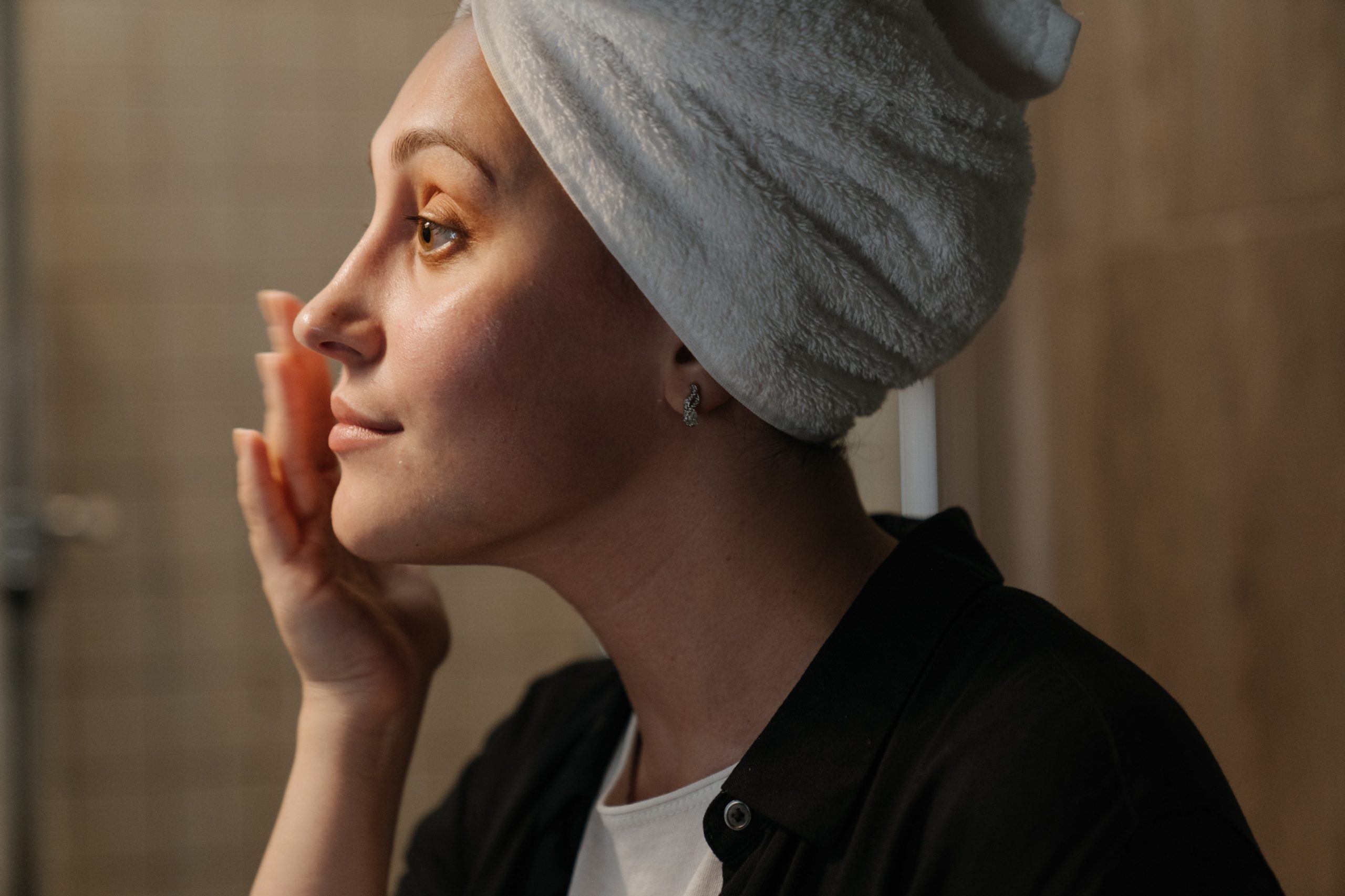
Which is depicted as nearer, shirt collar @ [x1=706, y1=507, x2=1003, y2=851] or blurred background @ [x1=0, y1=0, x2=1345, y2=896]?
shirt collar @ [x1=706, y1=507, x2=1003, y2=851]

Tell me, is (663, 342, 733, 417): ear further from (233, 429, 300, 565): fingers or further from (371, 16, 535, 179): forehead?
(233, 429, 300, 565): fingers

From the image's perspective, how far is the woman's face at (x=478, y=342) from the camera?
655 mm

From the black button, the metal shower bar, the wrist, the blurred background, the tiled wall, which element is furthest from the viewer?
the tiled wall

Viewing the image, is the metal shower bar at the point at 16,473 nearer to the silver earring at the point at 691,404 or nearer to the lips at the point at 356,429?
the lips at the point at 356,429

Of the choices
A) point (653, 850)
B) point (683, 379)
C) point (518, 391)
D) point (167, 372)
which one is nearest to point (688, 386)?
point (683, 379)

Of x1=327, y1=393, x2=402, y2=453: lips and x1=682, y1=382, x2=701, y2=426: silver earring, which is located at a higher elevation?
x1=682, y1=382, x2=701, y2=426: silver earring

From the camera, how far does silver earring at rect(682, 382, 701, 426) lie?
2.23 ft

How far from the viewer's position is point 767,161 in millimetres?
625

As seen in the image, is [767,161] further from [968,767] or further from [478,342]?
[968,767]

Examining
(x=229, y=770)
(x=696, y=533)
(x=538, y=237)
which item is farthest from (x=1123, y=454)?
(x=229, y=770)

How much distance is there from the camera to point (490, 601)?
209cm

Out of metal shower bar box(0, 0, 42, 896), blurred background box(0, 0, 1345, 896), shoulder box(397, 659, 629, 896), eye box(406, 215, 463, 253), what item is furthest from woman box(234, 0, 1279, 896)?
metal shower bar box(0, 0, 42, 896)

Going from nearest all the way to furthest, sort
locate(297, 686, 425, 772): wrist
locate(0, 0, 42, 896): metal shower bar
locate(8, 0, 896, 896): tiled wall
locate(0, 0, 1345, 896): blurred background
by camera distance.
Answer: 1. locate(297, 686, 425, 772): wrist
2. locate(0, 0, 1345, 896): blurred background
3. locate(0, 0, 42, 896): metal shower bar
4. locate(8, 0, 896, 896): tiled wall

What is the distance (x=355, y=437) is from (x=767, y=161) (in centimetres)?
31
